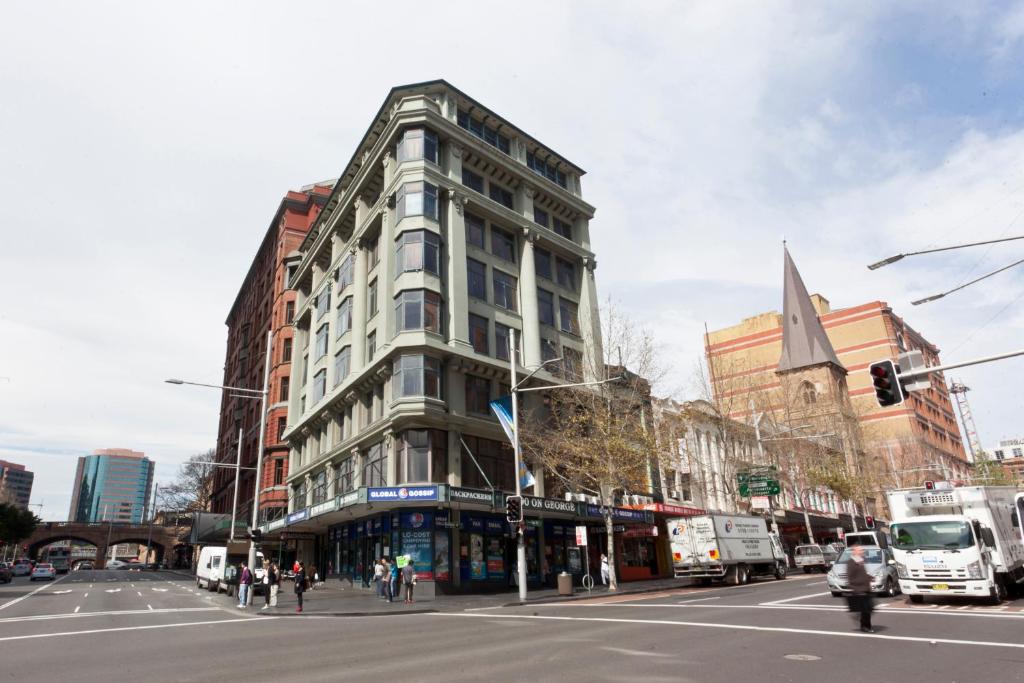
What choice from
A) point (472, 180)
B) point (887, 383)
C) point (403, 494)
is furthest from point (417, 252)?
point (887, 383)

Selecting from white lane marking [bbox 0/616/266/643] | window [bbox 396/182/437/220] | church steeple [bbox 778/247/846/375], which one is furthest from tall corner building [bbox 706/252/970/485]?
white lane marking [bbox 0/616/266/643]

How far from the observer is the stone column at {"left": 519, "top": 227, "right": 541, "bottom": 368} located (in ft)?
126

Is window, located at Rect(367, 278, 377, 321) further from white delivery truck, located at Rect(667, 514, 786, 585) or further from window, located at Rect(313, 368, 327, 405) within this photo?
white delivery truck, located at Rect(667, 514, 786, 585)

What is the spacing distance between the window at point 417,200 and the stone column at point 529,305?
301 inches

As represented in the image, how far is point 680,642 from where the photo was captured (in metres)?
11.6

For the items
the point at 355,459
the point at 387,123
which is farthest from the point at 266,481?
the point at 387,123

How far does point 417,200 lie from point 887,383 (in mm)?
26987

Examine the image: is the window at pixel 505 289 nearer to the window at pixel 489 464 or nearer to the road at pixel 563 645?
the window at pixel 489 464

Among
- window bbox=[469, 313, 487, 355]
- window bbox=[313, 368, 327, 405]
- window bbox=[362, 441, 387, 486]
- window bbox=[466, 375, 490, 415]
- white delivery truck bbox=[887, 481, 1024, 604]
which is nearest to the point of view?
white delivery truck bbox=[887, 481, 1024, 604]

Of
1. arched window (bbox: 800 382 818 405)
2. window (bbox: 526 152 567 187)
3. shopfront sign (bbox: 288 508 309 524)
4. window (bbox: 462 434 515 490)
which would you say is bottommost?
shopfront sign (bbox: 288 508 309 524)

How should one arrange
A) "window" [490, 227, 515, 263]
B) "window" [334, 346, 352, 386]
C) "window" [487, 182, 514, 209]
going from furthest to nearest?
"window" [487, 182, 514, 209]
"window" [334, 346, 352, 386]
"window" [490, 227, 515, 263]

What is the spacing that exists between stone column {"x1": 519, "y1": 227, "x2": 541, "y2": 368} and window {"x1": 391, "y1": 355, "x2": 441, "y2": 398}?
7.25 m

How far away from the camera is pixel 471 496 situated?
94.3 feet

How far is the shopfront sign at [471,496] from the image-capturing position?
1106 inches
